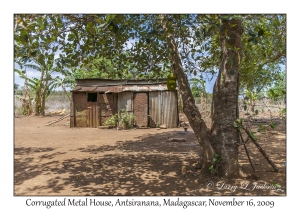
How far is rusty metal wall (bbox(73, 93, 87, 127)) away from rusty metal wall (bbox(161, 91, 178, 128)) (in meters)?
4.81

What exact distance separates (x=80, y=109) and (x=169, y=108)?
17.8 feet

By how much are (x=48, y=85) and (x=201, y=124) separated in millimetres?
18746

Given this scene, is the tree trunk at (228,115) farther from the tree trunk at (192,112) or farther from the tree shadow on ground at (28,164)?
the tree shadow on ground at (28,164)

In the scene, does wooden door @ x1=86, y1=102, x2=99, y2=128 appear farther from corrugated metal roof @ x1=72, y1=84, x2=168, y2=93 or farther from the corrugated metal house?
corrugated metal roof @ x1=72, y1=84, x2=168, y2=93

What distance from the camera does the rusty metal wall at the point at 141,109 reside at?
48.0ft

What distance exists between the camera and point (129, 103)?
14.7 m

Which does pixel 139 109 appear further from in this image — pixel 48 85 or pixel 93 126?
pixel 48 85

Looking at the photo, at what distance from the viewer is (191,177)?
5.04 m

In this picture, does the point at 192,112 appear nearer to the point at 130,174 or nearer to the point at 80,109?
the point at 130,174

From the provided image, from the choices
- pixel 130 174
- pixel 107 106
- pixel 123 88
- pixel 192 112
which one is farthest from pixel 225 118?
pixel 107 106

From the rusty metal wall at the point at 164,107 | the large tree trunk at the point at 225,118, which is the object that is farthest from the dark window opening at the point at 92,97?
the large tree trunk at the point at 225,118

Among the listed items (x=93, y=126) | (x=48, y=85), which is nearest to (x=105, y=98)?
(x=93, y=126)

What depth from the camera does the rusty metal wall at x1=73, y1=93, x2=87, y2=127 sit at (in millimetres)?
14945

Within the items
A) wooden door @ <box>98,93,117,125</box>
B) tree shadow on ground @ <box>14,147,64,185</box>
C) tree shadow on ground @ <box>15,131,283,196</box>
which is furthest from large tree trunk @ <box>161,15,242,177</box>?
wooden door @ <box>98,93,117,125</box>
